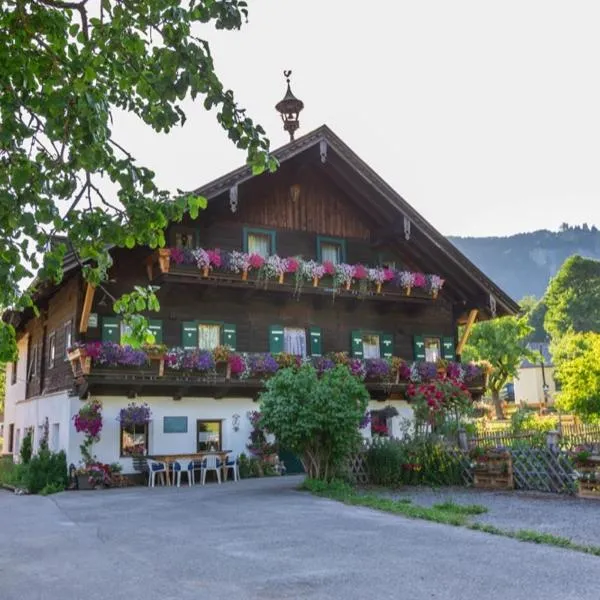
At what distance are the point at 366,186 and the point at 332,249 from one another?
2.64 m

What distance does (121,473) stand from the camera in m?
20.8

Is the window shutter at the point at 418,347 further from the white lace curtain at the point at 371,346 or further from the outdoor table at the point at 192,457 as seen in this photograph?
the outdoor table at the point at 192,457

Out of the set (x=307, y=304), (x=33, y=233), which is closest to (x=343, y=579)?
(x=33, y=233)

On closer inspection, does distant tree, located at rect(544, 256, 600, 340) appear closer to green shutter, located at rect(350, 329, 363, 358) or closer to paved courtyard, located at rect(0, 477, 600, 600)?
green shutter, located at rect(350, 329, 363, 358)

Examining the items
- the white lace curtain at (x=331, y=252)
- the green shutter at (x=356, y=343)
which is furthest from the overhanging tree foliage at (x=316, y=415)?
the white lace curtain at (x=331, y=252)

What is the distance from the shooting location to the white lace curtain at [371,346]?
1046 inches

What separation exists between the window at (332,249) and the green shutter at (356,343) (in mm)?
2711

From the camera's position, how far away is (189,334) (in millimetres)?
22938

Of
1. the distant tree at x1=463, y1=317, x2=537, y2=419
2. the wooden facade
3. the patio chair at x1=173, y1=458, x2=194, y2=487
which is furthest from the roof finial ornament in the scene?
the distant tree at x1=463, y1=317, x2=537, y2=419

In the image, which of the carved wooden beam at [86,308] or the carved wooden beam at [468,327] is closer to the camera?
Result: the carved wooden beam at [86,308]

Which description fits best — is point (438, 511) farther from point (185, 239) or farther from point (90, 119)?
point (185, 239)

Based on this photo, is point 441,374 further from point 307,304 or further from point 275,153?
point 275,153

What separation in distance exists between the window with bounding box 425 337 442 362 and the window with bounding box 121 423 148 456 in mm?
11677

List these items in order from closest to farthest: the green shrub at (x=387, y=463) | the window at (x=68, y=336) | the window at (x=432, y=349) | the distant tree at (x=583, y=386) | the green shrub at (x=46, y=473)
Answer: the green shrub at (x=387, y=463)
the green shrub at (x=46, y=473)
the window at (x=68, y=336)
the window at (x=432, y=349)
the distant tree at (x=583, y=386)
